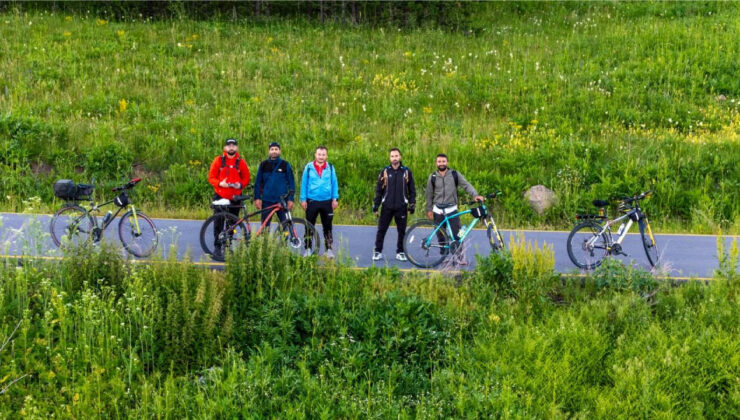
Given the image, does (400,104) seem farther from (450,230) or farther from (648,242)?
(648,242)

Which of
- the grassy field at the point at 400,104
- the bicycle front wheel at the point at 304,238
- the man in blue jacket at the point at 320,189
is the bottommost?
the bicycle front wheel at the point at 304,238

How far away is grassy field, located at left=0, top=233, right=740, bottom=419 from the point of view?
7281mm

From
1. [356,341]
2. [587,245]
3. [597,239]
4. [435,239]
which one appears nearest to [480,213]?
[435,239]

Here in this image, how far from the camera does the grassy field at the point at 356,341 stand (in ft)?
23.9

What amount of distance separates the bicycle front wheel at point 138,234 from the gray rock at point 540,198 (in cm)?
819

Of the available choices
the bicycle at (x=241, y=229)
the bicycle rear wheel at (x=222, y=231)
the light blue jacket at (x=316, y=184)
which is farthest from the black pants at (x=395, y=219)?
the bicycle rear wheel at (x=222, y=231)

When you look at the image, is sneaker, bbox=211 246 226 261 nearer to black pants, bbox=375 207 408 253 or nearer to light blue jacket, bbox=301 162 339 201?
light blue jacket, bbox=301 162 339 201

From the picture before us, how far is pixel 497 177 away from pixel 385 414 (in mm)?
9778

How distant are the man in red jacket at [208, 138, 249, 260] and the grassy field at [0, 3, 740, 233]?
390 centimetres

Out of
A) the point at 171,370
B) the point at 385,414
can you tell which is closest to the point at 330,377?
the point at 385,414

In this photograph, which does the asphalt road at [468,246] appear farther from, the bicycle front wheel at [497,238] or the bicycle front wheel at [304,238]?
the bicycle front wheel at [304,238]

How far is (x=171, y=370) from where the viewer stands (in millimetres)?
7473

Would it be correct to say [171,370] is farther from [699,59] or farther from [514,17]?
[514,17]

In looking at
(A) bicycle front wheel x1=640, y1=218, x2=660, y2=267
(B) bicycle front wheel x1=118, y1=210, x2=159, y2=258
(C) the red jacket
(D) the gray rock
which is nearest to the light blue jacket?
(C) the red jacket
